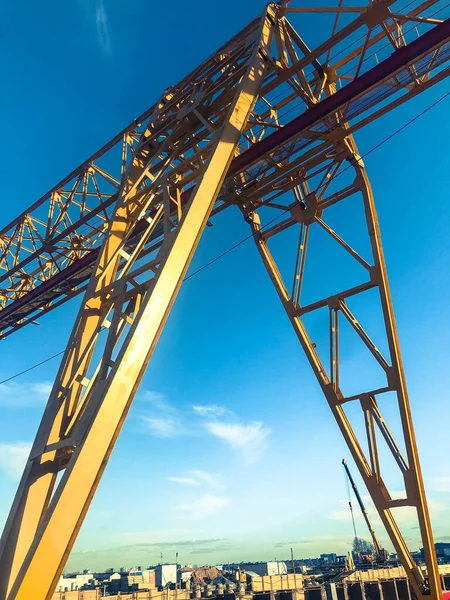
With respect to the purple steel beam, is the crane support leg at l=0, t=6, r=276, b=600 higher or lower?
lower

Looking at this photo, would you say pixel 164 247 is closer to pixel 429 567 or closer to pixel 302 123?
pixel 302 123

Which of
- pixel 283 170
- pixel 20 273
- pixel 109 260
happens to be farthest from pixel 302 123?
pixel 20 273

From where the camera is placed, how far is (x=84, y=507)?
3.78m

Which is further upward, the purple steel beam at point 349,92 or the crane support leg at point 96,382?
the purple steel beam at point 349,92

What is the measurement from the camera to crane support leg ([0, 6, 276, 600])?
11.9ft

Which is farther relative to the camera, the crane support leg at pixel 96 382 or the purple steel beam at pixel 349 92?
the purple steel beam at pixel 349 92

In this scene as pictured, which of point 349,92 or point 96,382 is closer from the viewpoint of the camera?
point 96,382

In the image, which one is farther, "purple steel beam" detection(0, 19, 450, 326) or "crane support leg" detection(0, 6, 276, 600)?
"purple steel beam" detection(0, 19, 450, 326)

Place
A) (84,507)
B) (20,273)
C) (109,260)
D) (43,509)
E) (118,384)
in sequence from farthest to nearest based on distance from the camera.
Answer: (20,273), (109,260), (43,509), (118,384), (84,507)

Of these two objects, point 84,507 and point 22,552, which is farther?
point 22,552

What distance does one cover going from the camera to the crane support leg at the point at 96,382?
3619 mm

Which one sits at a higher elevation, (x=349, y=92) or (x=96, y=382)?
(x=349, y=92)

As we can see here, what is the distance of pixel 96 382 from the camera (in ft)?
16.6

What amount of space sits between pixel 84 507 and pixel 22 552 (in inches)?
45.9
